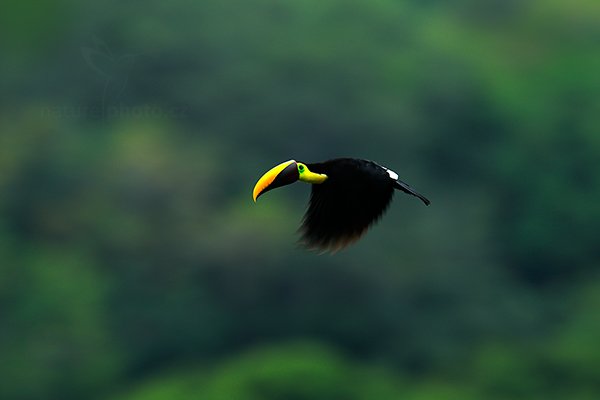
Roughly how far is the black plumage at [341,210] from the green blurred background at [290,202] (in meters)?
23.8

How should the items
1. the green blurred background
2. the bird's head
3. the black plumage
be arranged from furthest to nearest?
the green blurred background < the black plumage < the bird's head

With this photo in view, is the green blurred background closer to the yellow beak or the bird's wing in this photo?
the bird's wing

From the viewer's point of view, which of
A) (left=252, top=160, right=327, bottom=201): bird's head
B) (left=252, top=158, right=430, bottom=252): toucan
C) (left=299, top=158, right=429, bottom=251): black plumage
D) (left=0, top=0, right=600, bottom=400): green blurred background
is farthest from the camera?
(left=0, top=0, right=600, bottom=400): green blurred background

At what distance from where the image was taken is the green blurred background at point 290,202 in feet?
134

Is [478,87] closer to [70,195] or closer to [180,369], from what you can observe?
[70,195]

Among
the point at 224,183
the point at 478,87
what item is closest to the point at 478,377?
the point at 224,183

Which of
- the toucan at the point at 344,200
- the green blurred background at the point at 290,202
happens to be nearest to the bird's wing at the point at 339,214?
the toucan at the point at 344,200

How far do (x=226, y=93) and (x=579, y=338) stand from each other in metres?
17.6

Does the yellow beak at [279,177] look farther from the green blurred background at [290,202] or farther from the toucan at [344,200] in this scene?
the green blurred background at [290,202]

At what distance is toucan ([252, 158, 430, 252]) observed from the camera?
10.8 meters

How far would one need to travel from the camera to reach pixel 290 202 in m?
45.8

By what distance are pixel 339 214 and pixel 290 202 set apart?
34441mm

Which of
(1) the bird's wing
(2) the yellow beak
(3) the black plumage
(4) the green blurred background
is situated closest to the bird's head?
(2) the yellow beak

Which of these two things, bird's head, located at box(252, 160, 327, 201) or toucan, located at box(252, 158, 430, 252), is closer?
bird's head, located at box(252, 160, 327, 201)
